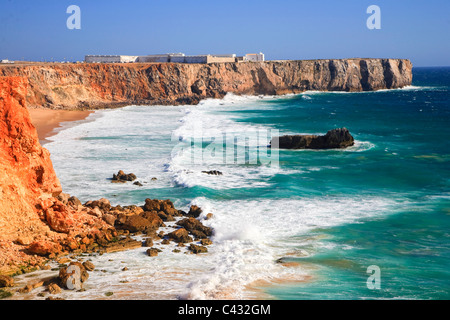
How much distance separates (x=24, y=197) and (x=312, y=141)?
81.2 feet

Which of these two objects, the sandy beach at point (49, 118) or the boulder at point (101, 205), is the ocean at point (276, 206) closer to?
the sandy beach at point (49, 118)

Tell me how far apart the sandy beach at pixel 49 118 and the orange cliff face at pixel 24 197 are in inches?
854

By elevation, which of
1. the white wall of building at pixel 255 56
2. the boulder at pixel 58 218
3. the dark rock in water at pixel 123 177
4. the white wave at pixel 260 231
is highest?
the white wall of building at pixel 255 56

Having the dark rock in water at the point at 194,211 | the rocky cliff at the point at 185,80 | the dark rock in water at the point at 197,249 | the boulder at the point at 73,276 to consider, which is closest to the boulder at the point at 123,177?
the dark rock in water at the point at 194,211

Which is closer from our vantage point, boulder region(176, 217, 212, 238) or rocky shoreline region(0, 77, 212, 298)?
rocky shoreline region(0, 77, 212, 298)

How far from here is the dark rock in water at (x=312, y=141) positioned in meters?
35.6

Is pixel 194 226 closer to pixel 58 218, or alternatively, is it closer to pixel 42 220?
pixel 58 218

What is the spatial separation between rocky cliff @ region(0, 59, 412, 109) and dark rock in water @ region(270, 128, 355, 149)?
39.2m

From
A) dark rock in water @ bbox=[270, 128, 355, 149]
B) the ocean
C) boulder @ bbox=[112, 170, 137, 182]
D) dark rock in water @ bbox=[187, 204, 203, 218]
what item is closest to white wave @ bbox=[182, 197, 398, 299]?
the ocean

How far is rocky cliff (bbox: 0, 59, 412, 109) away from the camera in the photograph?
6762cm

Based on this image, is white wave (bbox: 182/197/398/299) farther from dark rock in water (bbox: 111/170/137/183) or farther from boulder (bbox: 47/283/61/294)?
dark rock in water (bbox: 111/170/137/183)

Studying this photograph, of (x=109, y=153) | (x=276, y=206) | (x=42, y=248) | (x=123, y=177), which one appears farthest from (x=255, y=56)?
(x=42, y=248)

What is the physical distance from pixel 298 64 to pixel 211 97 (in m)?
27.3

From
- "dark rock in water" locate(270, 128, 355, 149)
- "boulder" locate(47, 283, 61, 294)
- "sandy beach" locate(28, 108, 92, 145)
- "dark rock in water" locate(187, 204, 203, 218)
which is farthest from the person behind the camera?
"sandy beach" locate(28, 108, 92, 145)
